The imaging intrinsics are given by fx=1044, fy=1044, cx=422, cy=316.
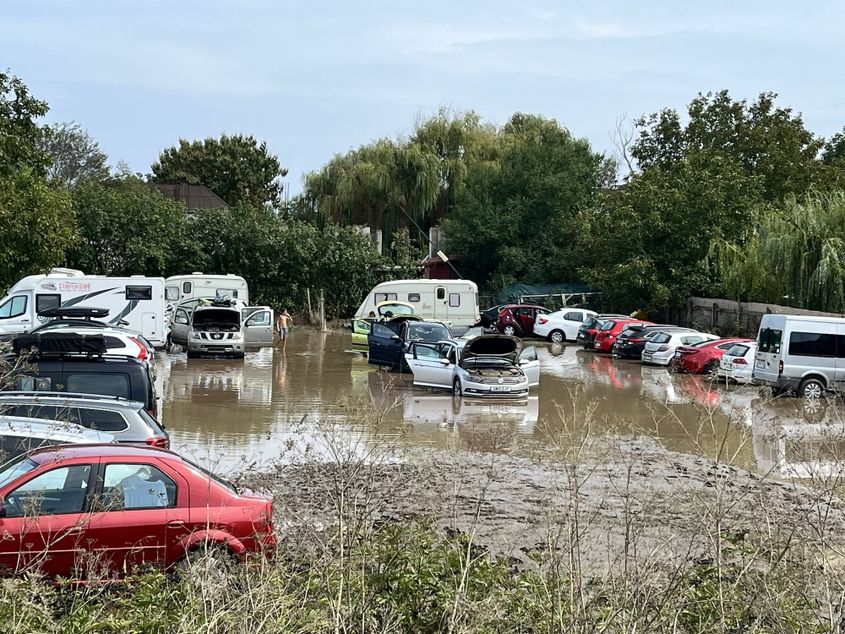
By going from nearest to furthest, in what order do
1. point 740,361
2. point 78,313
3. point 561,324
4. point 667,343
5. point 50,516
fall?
point 50,516 < point 78,313 < point 740,361 < point 667,343 < point 561,324

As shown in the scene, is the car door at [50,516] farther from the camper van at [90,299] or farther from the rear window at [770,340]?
the camper van at [90,299]

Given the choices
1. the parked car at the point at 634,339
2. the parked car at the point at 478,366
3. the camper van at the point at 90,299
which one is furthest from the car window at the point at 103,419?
the parked car at the point at 634,339

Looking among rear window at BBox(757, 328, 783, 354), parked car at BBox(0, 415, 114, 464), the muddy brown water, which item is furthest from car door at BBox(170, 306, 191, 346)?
parked car at BBox(0, 415, 114, 464)

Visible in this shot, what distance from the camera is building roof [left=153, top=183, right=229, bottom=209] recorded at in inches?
2864

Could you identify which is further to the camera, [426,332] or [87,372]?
[426,332]

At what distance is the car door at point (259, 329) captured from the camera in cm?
3662

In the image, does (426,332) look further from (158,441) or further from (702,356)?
(158,441)

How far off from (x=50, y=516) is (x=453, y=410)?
48.2 ft

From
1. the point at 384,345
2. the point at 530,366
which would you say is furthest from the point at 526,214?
the point at 530,366

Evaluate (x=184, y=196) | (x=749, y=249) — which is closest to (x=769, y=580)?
(x=749, y=249)

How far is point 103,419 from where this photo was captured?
12.4 m

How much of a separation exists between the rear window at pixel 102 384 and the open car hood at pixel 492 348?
39.8 ft

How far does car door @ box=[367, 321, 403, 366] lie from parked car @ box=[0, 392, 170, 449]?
1810 cm

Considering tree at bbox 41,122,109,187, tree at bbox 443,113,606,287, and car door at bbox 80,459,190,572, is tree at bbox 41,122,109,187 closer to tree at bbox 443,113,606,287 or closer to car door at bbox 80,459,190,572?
tree at bbox 443,113,606,287
